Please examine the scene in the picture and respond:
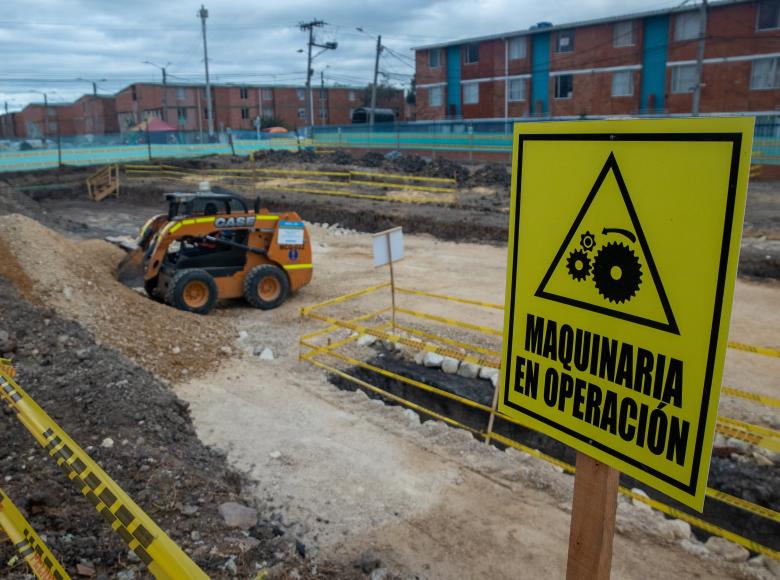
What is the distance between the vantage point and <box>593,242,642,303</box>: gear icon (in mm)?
1795

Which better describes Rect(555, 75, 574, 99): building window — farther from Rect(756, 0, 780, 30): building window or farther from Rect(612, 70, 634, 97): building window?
Rect(756, 0, 780, 30): building window

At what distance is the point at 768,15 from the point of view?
36.8 m

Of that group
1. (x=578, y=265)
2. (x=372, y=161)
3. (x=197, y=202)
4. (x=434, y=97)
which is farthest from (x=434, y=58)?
(x=578, y=265)

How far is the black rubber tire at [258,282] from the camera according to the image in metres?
12.6

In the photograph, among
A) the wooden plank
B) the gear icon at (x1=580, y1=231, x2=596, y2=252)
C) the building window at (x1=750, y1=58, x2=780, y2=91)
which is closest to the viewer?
the gear icon at (x1=580, y1=231, x2=596, y2=252)

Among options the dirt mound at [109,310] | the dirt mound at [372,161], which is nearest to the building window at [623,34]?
the dirt mound at [372,161]

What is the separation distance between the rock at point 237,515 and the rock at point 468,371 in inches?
210

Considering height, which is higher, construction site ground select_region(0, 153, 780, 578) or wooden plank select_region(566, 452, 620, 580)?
wooden plank select_region(566, 452, 620, 580)

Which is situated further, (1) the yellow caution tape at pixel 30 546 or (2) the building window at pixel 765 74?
(2) the building window at pixel 765 74

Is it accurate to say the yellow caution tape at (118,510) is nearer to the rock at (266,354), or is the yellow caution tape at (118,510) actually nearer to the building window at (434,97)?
the rock at (266,354)

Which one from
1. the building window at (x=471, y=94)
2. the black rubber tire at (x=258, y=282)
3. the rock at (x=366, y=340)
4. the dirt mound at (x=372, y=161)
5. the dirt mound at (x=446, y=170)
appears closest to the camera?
the rock at (x=366, y=340)

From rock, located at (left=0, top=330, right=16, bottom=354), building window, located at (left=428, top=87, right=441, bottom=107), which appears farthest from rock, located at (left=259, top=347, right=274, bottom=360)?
building window, located at (left=428, top=87, right=441, bottom=107)

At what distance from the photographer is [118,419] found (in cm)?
668

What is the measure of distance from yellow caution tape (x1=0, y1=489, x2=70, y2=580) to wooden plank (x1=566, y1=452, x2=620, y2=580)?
86.3 inches
